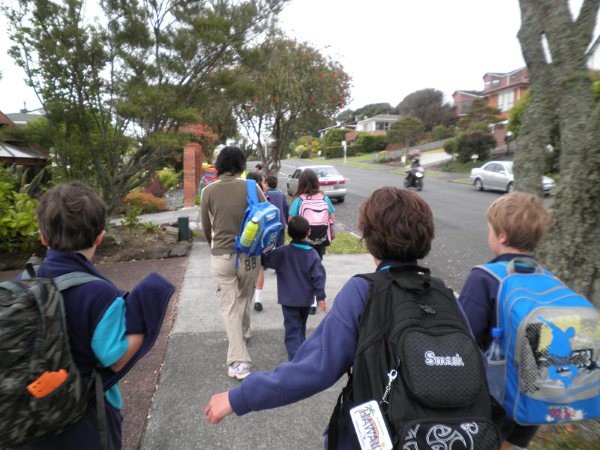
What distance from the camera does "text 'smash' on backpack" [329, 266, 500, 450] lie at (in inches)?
48.4

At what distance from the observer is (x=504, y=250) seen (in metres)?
2.08

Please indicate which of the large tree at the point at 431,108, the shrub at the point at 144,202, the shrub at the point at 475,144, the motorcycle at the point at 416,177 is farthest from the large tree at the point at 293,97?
the large tree at the point at 431,108

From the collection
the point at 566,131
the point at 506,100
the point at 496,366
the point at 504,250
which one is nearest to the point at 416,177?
the point at 566,131

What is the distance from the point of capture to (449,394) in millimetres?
1237

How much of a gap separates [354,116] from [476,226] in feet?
299

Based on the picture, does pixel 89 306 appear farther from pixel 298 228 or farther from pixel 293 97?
pixel 293 97

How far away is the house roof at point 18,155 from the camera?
9.31m

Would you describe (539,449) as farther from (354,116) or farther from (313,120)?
(354,116)

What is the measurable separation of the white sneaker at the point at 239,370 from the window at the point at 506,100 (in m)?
50.7

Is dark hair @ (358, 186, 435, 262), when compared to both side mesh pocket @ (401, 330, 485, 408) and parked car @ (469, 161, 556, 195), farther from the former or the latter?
parked car @ (469, 161, 556, 195)

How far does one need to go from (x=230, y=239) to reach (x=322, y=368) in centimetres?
229

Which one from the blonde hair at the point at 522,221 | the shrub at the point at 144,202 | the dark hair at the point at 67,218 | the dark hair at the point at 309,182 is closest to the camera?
the dark hair at the point at 67,218

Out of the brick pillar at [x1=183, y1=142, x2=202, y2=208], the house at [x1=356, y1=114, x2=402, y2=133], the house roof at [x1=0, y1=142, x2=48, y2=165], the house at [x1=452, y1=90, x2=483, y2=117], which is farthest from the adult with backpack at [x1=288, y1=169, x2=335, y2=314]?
the house at [x1=356, y1=114, x2=402, y2=133]

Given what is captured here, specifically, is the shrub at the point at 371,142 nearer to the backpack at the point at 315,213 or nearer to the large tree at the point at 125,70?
the large tree at the point at 125,70
